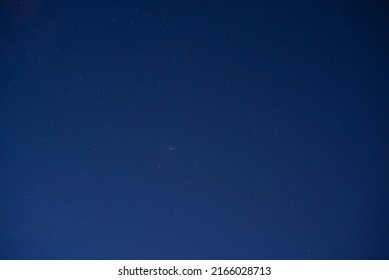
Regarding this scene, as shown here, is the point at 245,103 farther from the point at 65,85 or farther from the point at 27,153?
the point at 27,153

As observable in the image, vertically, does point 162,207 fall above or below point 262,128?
below

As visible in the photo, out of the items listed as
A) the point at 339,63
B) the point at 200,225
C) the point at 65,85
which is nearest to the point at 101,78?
the point at 65,85

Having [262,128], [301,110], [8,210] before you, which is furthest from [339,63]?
[8,210]
